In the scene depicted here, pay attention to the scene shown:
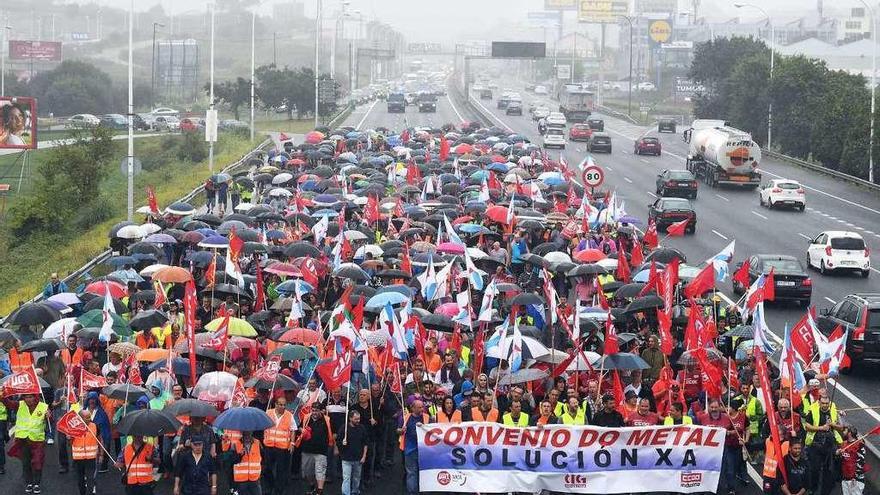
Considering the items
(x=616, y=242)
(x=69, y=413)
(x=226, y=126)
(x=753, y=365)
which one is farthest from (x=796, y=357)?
(x=226, y=126)

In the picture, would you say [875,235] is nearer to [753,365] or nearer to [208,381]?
[753,365]

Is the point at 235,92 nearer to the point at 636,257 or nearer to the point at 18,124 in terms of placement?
the point at 18,124

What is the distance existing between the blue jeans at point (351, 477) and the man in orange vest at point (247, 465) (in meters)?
1.10

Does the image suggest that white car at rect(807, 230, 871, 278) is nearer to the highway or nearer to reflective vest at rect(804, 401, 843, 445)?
the highway

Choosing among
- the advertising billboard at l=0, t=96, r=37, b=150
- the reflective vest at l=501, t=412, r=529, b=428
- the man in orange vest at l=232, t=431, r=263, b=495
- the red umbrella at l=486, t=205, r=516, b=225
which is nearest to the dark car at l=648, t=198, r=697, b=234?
the red umbrella at l=486, t=205, r=516, b=225

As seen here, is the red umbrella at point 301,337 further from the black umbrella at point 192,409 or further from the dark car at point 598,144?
the dark car at point 598,144

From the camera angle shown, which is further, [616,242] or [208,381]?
[616,242]

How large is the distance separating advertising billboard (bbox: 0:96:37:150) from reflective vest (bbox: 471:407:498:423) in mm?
47379

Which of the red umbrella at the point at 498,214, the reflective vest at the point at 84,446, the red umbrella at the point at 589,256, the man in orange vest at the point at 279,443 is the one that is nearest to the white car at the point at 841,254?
the red umbrella at the point at 498,214

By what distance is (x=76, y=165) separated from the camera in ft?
176

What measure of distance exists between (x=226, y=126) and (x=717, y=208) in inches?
2144

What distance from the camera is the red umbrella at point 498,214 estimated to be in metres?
32.5

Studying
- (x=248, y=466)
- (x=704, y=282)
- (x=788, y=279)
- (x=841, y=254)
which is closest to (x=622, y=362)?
(x=704, y=282)

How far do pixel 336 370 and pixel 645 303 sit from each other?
7.49 meters
